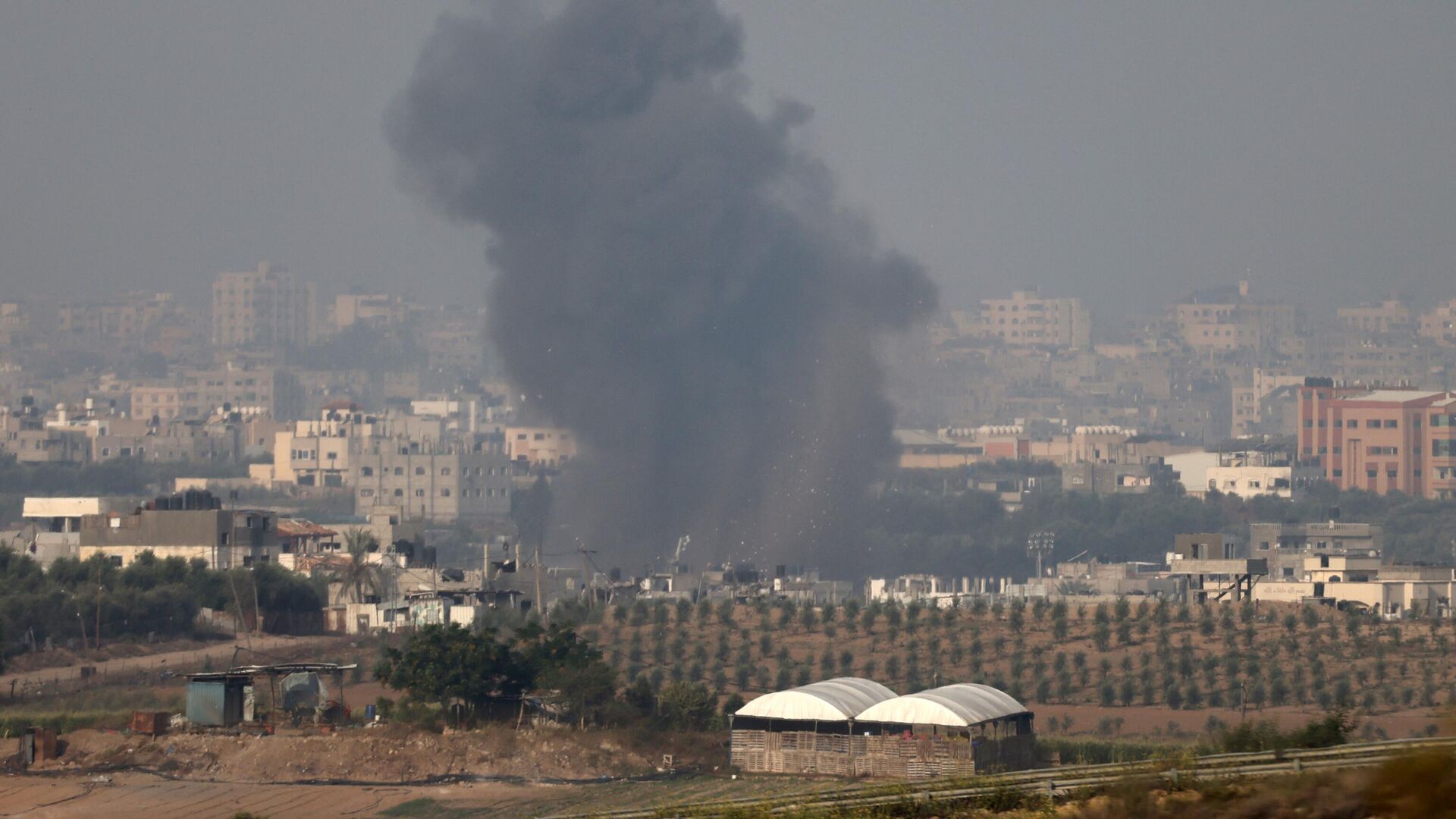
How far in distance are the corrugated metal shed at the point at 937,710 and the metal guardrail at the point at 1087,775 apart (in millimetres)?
10019

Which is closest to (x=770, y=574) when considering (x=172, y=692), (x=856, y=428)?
(x=856, y=428)

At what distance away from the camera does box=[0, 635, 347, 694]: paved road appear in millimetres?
39250

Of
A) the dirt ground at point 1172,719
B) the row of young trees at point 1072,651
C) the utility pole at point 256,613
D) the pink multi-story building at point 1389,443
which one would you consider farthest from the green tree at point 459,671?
the pink multi-story building at point 1389,443

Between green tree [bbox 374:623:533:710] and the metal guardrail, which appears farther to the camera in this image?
green tree [bbox 374:623:533:710]

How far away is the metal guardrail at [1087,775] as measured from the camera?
13617 mm

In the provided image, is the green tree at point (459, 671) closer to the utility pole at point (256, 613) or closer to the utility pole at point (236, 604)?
the utility pole at point (236, 604)

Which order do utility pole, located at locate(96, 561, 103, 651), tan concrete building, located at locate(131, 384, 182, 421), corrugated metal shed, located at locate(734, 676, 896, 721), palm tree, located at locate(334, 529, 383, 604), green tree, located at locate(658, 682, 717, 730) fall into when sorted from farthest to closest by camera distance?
tan concrete building, located at locate(131, 384, 182, 421)
palm tree, located at locate(334, 529, 383, 604)
utility pole, located at locate(96, 561, 103, 651)
green tree, located at locate(658, 682, 717, 730)
corrugated metal shed, located at locate(734, 676, 896, 721)

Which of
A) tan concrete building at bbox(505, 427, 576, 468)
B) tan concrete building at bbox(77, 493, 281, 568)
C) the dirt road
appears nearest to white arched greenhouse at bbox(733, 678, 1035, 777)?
the dirt road

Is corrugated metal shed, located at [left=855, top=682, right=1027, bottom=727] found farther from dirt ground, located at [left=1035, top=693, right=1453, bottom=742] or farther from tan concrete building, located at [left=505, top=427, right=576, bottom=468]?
tan concrete building, located at [left=505, top=427, right=576, bottom=468]

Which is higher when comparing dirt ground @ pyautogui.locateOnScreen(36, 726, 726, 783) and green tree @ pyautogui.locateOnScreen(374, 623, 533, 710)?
green tree @ pyautogui.locateOnScreen(374, 623, 533, 710)

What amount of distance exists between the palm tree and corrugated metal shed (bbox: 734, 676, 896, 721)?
25044 millimetres

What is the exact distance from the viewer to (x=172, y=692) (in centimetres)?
3553

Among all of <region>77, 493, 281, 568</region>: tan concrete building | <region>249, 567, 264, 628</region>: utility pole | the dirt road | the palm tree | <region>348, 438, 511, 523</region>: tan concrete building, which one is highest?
<region>348, 438, 511, 523</region>: tan concrete building

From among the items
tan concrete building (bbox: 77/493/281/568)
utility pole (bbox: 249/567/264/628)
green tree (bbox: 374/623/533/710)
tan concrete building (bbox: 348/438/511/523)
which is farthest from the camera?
tan concrete building (bbox: 348/438/511/523)
